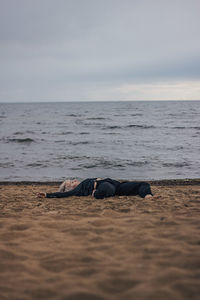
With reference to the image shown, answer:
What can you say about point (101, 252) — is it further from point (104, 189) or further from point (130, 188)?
point (130, 188)

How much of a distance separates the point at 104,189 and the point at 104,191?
0.16ft

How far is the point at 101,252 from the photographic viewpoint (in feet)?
10.2

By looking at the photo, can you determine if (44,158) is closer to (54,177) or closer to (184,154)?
(54,177)

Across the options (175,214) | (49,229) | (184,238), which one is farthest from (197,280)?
(49,229)

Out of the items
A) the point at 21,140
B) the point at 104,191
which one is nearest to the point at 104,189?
the point at 104,191

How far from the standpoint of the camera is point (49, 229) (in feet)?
13.1

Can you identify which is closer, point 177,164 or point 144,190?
point 144,190

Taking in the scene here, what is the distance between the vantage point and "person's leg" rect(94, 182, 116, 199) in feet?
19.7

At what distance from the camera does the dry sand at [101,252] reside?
2361mm

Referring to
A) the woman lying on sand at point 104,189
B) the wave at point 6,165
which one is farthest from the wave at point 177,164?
the wave at point 6,165

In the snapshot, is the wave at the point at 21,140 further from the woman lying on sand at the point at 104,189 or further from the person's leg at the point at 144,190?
the person's leg at the point at 144,190

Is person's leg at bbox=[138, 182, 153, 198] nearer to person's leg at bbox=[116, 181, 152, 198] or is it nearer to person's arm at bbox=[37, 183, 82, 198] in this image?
person's leg at bbox=[116, 181, 152, 198]

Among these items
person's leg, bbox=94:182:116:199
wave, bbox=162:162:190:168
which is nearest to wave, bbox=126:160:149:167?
wave, bbox=162:162:190:168

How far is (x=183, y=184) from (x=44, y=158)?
8248mm
